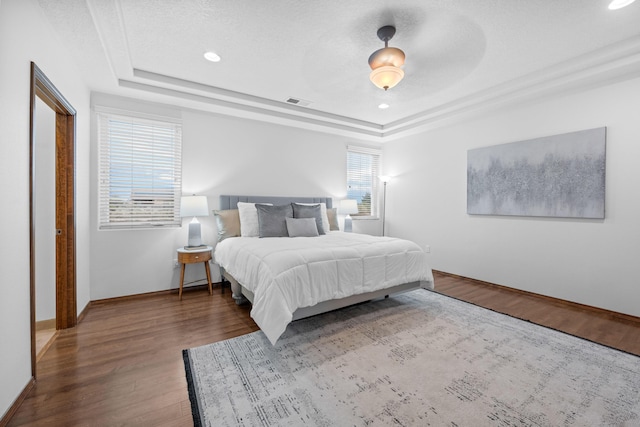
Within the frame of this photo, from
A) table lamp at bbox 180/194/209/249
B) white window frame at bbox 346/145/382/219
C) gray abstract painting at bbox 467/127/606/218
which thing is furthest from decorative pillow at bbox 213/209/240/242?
gray abstract painting at bbox 467/127/606/218

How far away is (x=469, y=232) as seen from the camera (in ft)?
14.1

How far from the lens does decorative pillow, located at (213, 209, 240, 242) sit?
12.4 feet

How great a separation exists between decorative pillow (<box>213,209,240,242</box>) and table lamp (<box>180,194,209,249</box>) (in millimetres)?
295

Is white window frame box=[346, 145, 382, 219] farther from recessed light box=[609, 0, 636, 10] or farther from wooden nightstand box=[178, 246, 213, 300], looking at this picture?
recessed light box=[609, 0, 636, 10]

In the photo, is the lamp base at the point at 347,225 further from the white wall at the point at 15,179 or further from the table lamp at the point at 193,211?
the white wall at the point at 15,179

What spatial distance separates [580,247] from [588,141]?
1.22m

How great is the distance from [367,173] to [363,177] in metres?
0.14

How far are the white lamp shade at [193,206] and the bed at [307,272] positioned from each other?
473 millimetres

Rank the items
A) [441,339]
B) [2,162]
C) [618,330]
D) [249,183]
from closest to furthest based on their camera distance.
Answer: [2,162], [441,339], [618,330], [249,183]

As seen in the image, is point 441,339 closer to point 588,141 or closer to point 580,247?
point 580,247

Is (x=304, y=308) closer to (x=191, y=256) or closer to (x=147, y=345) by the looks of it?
(x=147, y=345)

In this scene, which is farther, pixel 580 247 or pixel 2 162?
pixel 580 247

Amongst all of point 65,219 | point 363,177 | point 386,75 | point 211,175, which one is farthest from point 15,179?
point 363,177

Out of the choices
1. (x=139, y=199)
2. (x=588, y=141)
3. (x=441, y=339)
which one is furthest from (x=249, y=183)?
(x=588, y=141)
